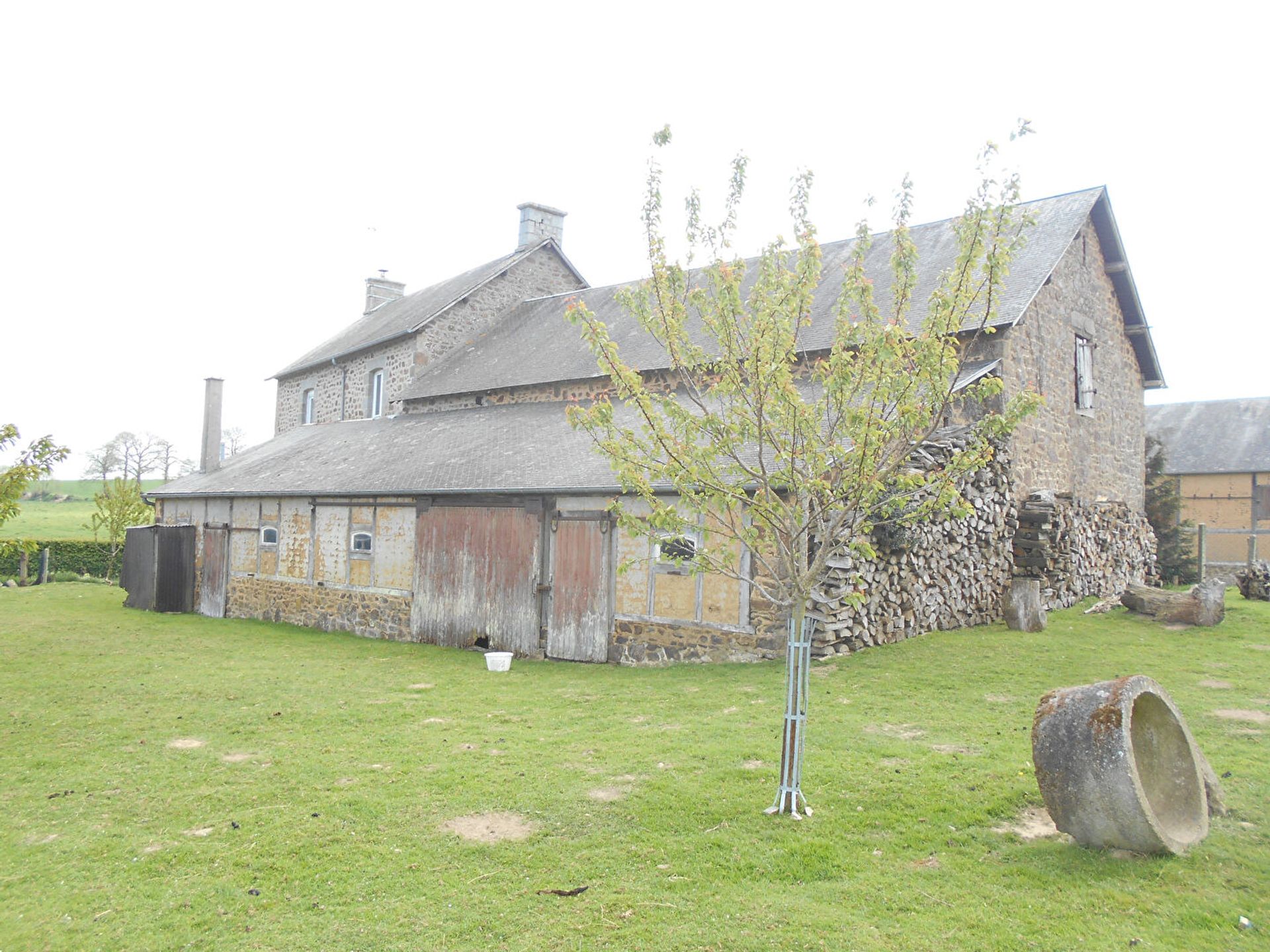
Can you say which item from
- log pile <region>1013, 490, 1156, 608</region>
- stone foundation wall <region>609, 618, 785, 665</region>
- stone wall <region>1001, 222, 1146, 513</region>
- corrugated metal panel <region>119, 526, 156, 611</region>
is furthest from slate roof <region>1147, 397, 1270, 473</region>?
corrugated metal panel <region>119, 526, 156, 611</region>

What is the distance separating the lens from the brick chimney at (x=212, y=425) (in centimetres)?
2488

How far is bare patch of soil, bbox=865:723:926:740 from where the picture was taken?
26.5 feet

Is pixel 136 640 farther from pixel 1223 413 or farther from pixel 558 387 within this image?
pixel 1223 413

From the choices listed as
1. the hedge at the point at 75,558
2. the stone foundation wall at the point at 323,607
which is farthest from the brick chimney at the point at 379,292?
the stone foundation wall at the point at 323,607

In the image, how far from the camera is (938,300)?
19.1 feet

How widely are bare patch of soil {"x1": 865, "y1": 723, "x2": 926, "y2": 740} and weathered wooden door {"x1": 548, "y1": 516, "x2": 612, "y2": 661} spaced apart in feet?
18.3

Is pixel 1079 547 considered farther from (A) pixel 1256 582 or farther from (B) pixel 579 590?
(B) pixel 579 590

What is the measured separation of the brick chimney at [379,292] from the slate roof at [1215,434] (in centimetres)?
2702

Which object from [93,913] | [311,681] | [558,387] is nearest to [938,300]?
[93,913]

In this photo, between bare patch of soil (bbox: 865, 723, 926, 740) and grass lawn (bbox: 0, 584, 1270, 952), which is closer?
grass lawn (bbox: 0, 584, 1270, 952)

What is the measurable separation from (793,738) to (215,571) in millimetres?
19034

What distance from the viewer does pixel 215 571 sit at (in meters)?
21.4

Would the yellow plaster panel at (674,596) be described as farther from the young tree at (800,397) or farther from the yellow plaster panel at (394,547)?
the young tree at (800,397)

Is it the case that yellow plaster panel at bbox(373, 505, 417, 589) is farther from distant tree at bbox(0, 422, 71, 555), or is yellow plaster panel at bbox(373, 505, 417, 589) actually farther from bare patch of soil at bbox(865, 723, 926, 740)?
bare patch of soil at bbox(865, 723, 926, 740)
